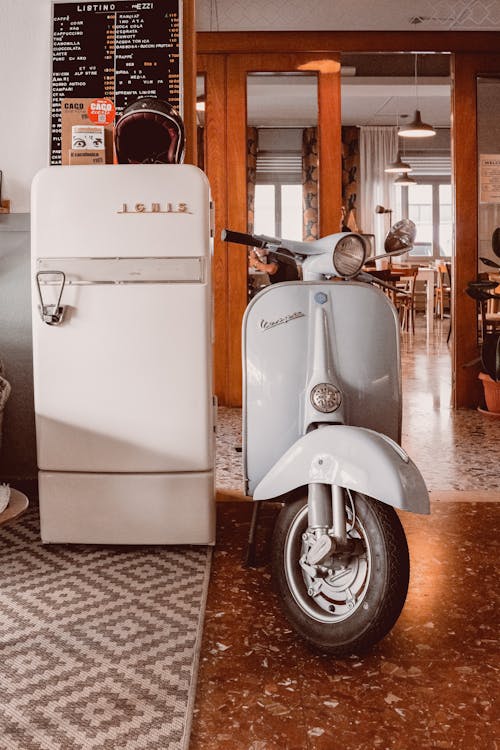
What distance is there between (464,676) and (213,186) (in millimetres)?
4185

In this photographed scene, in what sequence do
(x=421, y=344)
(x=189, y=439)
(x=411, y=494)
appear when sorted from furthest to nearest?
(x=421, y=344) → (x=189, y=439) → (x=411, y=494)

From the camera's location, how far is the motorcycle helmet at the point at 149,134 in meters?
2.42

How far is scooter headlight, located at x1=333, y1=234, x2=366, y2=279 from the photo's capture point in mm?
1959

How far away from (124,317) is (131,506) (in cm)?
59

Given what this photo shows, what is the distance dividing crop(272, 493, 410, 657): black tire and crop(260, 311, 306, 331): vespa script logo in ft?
1.64

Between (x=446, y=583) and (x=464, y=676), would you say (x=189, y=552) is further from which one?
(x=464, y=676)

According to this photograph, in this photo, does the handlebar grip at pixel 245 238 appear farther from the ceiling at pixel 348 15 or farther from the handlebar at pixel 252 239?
the ceiling at pixel 348 15

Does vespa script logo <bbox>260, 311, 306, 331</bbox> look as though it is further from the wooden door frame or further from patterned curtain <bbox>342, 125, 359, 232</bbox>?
patterned curtain <bbox>342, 125, 359, 232</bbox>

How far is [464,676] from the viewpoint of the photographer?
161cm

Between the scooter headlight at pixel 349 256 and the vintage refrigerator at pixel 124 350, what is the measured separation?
0.51m

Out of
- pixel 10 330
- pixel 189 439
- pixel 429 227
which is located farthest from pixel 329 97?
pixel 429 227

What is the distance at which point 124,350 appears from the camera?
233 centimetres

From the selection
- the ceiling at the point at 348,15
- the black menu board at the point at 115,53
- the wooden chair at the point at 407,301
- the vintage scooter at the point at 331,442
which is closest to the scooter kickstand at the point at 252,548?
the vintage scooter at the point at 331,442

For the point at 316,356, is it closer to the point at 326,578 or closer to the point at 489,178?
the point at 326,578
